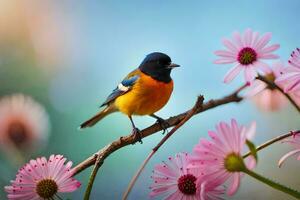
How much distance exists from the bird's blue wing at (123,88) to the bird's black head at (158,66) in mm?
24

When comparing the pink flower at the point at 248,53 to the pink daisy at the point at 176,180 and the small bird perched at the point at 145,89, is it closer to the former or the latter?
the pink daisy at the point at 176,180

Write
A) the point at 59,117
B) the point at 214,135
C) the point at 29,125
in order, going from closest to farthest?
the point at 214,135 < the point at 29,125 < the point at 59,117

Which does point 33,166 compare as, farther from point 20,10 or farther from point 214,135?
point 20,10

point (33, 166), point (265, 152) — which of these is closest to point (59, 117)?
point (265, 152)

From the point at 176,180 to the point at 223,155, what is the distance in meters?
0.06

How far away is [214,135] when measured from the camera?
0.25 meters

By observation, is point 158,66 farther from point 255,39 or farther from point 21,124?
point 255,39

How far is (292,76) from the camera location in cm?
27

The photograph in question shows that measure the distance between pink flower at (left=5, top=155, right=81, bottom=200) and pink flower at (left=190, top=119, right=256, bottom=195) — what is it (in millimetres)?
98

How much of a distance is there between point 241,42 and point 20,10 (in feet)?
2.25

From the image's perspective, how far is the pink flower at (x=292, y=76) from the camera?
10.5 inches

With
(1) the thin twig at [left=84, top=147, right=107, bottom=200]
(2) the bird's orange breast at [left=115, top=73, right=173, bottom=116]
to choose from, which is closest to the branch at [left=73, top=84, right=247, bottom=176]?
(1) the thin twig at [left=84, top=147, right=107, bottom=200]

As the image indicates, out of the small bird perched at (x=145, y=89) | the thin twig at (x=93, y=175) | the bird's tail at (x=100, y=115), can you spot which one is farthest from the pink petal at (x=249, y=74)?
the bird's tail at (x=100, y=115)

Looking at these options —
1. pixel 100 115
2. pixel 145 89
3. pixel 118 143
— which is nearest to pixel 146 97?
pixel 145 89
